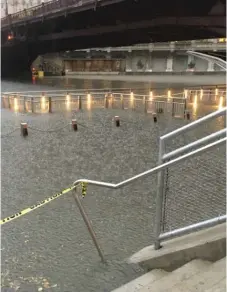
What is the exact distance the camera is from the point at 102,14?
31.0m

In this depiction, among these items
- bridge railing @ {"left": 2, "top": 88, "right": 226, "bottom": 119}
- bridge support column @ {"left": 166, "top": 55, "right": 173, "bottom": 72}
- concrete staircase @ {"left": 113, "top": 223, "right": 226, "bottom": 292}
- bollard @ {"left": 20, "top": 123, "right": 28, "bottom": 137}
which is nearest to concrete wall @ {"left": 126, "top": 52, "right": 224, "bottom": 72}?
bridge support column @ {"left": 166, "top": 55, "right": 173, "bottom": 72}

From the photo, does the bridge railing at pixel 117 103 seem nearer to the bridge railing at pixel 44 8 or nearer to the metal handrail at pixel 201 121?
the bridge railing at pixel 44 8

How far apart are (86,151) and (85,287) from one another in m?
8.02

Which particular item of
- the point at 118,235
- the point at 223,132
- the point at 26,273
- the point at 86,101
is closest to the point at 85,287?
the point at 26,273

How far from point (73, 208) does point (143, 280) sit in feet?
11.9

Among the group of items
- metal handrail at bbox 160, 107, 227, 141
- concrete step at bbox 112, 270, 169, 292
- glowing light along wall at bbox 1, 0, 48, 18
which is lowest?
concrete step at bbox 112, 270, 169, 292

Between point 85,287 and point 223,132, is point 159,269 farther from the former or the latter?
point 223,132

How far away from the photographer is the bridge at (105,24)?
25.5 m

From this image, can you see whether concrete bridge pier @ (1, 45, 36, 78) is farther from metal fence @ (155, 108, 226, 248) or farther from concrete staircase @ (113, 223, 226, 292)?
concrete staircase @ (113, 223, 226, 292)

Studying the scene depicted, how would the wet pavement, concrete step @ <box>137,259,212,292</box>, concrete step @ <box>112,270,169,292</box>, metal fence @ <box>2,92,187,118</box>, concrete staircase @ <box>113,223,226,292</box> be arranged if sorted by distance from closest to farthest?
concrete staircase @ <box>113,223,226,292</box> < concrete step @ <box>137,259,212,292</box> < concrete step @ <box>112,270,169,292</box> < the wet pavement < metal fence @ <box>2,92,187,118</box>

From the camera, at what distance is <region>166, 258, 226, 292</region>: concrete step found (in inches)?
147

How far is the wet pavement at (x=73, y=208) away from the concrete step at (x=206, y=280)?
1.01 metres

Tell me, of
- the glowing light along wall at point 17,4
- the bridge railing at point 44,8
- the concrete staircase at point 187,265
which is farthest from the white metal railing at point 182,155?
the glowing light along wall at point 17,4

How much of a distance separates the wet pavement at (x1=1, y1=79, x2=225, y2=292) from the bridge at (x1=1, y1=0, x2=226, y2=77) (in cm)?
1267
